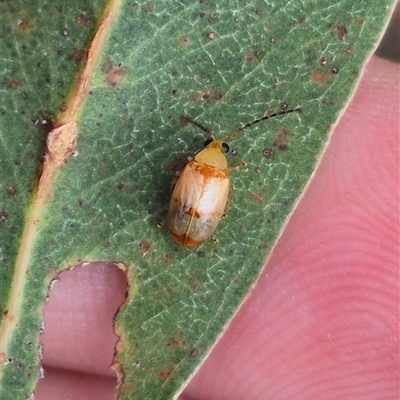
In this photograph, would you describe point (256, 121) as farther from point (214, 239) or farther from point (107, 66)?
point (107, 66)

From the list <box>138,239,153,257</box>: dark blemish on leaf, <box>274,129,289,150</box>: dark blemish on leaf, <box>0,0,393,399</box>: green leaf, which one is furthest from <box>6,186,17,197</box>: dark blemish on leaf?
<box>274,129,289,150</box>: dark blemish on leaf

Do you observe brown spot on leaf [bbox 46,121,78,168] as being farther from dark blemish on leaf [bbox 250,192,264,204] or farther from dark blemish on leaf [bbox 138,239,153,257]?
dark blemish on leaf [bbox 250,192,264,204]

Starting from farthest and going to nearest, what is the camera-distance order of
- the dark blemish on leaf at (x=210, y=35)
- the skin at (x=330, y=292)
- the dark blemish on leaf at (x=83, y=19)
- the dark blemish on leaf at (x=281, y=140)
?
1. the skin at (x=330, y=292)
2. the dark blemish on leaf at (x=281, y=140)
3. the dark blemish on leaf at (x=210, y=35)
4. the dark blemish on leaf at (x=83, y=19)

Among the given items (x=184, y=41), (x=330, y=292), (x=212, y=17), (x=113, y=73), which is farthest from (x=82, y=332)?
(x=212, y=17)

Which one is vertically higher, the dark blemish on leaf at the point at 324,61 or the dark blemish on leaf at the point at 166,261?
the dark blemish on leaf at the point at 324,61

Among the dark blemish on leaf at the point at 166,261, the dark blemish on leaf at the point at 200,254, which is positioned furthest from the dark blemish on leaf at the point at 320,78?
the dark blemish on leaf at the point at 166,261

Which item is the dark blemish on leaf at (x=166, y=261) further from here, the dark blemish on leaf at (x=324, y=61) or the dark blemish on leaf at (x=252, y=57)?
the dark blemish on leaf at (x=324, y=61)

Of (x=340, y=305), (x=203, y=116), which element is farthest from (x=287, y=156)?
(x=340, y=305)
